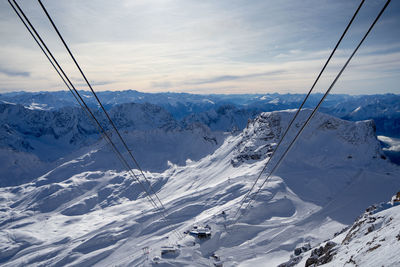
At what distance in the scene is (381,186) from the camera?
6259 centimetres

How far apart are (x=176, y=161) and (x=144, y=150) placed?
34869 millimetres

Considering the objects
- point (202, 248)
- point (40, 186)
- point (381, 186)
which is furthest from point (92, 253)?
point (40, 186)

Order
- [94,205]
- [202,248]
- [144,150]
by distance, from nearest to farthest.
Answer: [202,248]
[94,205]
[144,150]

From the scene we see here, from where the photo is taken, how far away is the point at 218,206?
63688 millimetres

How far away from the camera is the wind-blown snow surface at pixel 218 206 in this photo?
42938mm

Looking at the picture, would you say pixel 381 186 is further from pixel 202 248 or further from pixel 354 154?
pixel 202 248

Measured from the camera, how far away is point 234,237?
44.2m

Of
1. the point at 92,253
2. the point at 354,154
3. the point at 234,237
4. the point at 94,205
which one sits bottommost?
the point at 94,205

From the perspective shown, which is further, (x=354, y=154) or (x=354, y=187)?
(x=354, y=154)

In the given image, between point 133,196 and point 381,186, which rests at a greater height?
point 381,186

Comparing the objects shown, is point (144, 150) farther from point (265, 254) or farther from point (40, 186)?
point (265, 254)

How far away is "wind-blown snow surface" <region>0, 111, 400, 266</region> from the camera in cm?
4294

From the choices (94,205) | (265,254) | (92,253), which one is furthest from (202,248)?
(94,205)

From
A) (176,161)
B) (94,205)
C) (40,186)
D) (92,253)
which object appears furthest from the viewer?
(176,161)
